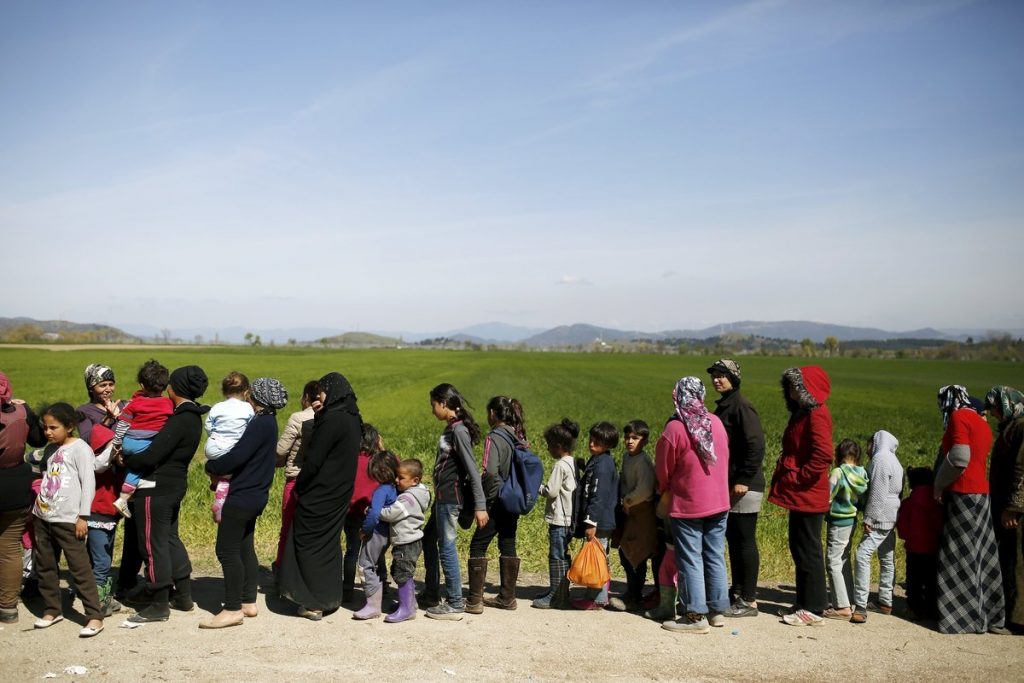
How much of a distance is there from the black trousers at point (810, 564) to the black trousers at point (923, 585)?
95cm

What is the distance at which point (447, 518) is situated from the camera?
273 inches

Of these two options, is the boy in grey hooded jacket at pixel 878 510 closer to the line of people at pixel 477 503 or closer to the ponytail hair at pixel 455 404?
the line of people at pixel 477 503

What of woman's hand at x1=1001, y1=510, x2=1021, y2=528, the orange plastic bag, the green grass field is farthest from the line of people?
the green grass field

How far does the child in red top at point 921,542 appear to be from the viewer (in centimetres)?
716

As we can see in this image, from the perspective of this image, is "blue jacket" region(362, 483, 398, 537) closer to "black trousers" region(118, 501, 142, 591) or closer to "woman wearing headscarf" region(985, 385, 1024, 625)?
"black trousers" region(118, 501, 142, 591)

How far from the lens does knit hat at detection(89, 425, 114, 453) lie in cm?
684

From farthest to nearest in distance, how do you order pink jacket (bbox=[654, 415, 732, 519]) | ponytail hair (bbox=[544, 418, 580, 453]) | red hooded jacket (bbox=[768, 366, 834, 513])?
ponytail hair (bbox=[544, 418, 580, 453]), red hooded jacket (bbox=[768, 366, 834, 513]), pink jacket (bbox=[654, 415, 732, 519])

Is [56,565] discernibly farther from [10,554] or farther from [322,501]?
[322,501]

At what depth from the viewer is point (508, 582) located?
7168mm

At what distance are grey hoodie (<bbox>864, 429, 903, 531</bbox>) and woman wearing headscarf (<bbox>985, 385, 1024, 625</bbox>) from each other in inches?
30.9

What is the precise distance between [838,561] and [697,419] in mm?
1996

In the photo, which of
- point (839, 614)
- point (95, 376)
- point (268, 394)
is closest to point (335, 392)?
point (268, 394)

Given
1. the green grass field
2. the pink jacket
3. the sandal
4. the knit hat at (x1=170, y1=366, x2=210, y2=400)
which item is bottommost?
the green grass field

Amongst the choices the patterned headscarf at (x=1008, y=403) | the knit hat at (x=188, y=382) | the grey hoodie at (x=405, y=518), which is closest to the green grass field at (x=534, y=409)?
the grey hoodie at (x=405, y=518)
